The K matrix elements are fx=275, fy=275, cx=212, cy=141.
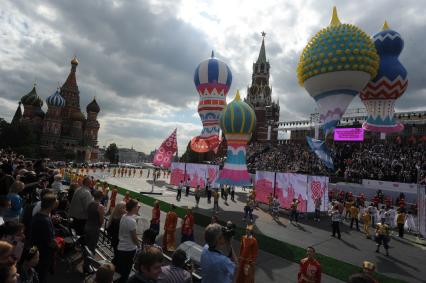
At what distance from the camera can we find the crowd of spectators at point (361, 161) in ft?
92.8

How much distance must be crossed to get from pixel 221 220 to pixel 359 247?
22.2 feet

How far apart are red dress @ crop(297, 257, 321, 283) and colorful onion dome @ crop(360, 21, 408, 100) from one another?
13676 millimetres

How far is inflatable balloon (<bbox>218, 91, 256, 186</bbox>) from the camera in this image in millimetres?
18984

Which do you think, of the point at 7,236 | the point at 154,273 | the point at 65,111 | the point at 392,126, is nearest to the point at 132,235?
the point at 7,236

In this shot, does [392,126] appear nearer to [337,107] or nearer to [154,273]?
[337,107]

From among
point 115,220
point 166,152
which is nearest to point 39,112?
point 166,152

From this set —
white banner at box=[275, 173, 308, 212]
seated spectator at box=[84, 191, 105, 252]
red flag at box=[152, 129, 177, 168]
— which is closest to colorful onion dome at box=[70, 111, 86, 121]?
red flag at box=[152, 129, 177, 168]

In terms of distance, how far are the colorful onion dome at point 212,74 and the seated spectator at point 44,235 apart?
72.0 feet

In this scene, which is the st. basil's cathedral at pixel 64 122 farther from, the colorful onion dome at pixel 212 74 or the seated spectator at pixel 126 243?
the seated spectator at pixel 126 243

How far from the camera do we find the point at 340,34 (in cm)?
1471

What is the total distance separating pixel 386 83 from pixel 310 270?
45.7 feet

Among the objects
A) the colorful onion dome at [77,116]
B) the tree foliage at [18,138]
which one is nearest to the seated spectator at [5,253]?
the tree foliage at [18,138]

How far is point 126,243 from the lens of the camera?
4.91 metres

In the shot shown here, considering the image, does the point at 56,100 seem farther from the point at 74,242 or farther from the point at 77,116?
the point at 74,242
